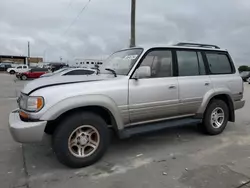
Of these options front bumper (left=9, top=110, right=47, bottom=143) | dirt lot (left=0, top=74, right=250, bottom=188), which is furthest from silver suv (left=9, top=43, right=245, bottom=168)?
dirt lot (left=0, top=74, right=250, bottom=188)

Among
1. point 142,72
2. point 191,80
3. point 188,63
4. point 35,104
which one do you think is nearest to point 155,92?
point 142,72

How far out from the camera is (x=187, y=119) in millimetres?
5469

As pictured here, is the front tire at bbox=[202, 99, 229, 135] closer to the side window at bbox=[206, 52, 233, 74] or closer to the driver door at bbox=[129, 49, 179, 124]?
the side window at bbox=[206, 52, 233, 74]

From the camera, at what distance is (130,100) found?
4.51 meters

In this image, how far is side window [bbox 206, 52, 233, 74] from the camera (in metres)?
5.88

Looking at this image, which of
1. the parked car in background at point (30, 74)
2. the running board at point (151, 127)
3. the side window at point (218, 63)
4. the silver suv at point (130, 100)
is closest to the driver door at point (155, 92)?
the silver suv at point (130, 100)

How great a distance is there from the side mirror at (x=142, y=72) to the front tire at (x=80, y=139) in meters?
0.97

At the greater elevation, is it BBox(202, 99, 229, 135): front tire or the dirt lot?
BBox(202, 99, 229, 135): front tire

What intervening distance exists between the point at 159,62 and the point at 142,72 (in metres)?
0.65

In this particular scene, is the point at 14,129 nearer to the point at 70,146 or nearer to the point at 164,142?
the point at 70,146

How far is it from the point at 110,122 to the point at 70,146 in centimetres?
83

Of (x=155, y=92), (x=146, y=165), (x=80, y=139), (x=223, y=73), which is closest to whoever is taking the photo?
(x=80, y=139)

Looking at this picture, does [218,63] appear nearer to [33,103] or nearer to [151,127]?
[151,127]

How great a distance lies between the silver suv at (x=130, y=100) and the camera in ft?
12.8
